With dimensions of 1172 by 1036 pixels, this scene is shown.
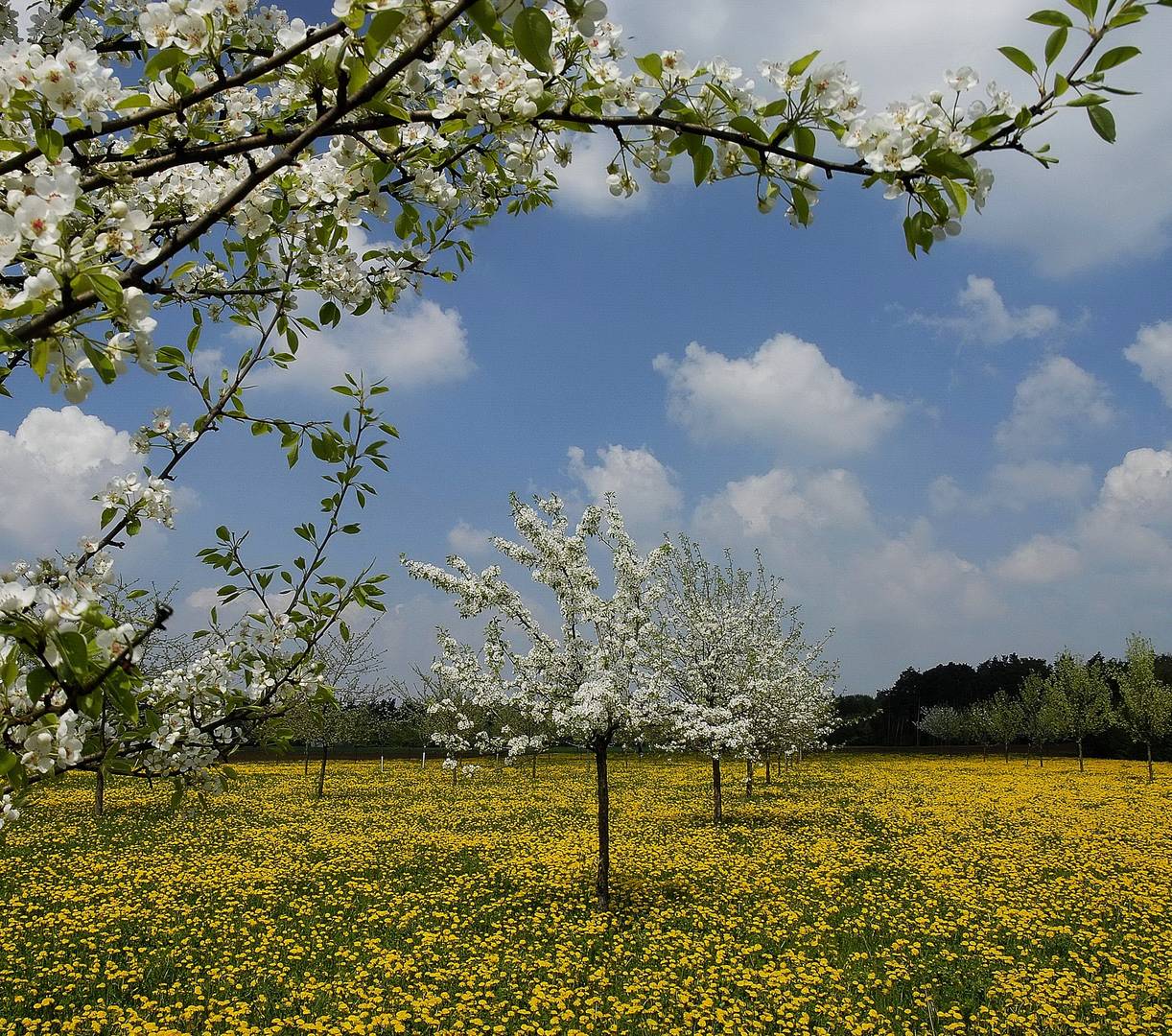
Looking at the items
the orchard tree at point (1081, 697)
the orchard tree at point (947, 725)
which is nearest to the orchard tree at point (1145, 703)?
the orchard tree at point (1081, 697)

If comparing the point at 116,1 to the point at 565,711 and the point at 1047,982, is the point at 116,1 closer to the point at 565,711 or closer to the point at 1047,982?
the point at 565,711

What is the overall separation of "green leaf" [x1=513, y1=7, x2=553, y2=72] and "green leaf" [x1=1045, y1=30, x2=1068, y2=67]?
830mm

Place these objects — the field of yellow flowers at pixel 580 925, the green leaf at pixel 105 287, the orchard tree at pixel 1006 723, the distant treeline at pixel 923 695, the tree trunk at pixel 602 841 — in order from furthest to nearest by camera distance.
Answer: the distant treeline at pixel 923 695 < the orchard tree at pixel 1006 723 < the tree trunk at pixel 602 841 < the field of yellow flowers at pixel 580 925 < the green leaf at pixel 105 287

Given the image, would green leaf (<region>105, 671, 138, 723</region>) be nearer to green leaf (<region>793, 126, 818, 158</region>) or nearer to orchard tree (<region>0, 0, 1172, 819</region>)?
orchard tree (<region>0, 0, 1172, 819</region>)

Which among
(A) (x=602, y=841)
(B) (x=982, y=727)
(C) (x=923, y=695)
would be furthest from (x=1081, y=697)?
(A) (x=602, y=841)

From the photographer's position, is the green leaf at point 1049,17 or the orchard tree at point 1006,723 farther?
the orchard tree at point 1006,723

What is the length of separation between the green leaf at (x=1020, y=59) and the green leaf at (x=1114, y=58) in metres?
0.09

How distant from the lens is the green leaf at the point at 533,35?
962 mm

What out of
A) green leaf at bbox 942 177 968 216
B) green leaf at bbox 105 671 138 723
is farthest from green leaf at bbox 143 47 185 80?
green leaf at bbox 942 177 968 216

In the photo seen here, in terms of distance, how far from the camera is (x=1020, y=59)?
1233 millimetres

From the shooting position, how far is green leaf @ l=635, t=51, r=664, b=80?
4.26 ft

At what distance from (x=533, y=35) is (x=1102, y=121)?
0.92 meters

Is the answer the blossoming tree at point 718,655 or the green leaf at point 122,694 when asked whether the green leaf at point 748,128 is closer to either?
the green leaf at point 122,694

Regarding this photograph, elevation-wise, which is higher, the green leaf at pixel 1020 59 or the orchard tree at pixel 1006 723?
the green leaf at pixel 1020 59
